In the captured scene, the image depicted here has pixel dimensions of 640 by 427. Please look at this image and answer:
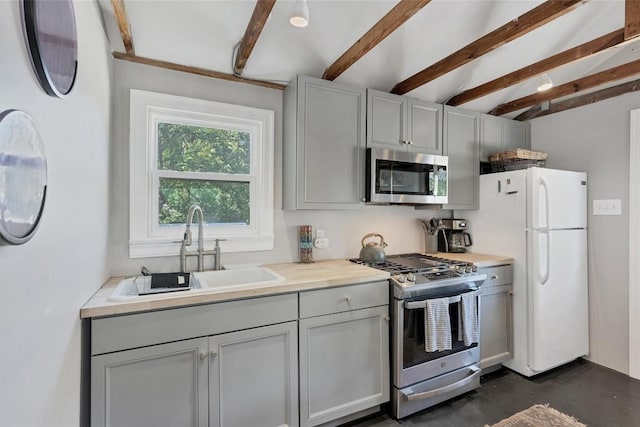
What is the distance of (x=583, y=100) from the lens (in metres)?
A: 2.87

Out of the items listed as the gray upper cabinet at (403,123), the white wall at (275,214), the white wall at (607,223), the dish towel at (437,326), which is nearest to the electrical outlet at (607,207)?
the white wall at (607,223)

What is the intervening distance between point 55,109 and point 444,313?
223 cm

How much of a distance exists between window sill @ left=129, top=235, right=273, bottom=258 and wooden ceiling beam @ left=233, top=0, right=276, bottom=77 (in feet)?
3.99

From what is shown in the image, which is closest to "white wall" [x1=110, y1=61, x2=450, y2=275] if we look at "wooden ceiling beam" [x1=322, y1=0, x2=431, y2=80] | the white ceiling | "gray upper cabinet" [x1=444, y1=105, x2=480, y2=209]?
the white ceiling

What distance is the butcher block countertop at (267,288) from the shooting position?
53.7 inches

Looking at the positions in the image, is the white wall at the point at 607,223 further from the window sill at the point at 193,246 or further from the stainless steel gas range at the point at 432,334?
the window sill at the point at 193,246

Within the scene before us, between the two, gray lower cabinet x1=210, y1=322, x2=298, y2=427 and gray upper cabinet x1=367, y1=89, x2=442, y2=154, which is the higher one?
gray upper cabinet x1=367, y1=89, x2=442, y2=154

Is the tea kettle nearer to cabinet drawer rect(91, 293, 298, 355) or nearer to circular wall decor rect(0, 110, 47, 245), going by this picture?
Answer: cabinet drawer rect(91, 293, 298, 355)

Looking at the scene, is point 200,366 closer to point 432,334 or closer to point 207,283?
point 207,283

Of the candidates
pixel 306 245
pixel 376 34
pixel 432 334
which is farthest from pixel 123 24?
pixel 432 334

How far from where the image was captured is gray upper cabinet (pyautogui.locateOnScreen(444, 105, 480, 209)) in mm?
2824

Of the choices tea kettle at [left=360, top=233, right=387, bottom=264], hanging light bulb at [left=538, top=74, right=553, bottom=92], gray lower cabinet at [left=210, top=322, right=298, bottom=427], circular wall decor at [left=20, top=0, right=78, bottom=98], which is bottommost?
gray lower cabinet at [left=210, top=322, right=298, bottom=427]

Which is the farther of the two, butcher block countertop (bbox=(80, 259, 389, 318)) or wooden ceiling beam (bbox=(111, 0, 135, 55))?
wooden ceiling beam (bbox=(111, 0, 135, 55))

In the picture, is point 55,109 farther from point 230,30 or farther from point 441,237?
point 441,237
